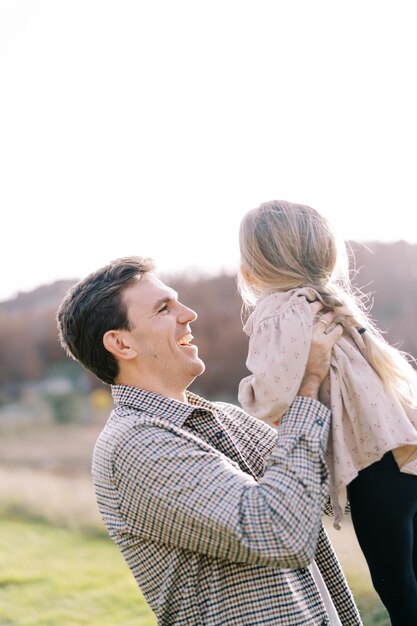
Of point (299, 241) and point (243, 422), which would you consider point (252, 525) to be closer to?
point (243, 422)

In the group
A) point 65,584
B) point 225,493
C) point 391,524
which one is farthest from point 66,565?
point 225,493

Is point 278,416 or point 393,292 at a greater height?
point 278,416

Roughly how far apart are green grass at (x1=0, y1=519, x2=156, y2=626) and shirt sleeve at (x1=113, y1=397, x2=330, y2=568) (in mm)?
2793

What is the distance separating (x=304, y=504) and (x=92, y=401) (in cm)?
2231

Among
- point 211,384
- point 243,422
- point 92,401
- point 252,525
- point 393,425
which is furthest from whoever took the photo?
point 92,401

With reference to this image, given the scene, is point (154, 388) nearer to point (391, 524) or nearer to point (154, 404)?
point (154, 404)

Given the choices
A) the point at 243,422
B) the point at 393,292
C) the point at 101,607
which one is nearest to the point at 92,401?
the point at 393,292

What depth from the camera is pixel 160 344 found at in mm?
2230

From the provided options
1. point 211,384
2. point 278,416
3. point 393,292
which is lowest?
point 211,384

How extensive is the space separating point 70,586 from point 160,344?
353cm

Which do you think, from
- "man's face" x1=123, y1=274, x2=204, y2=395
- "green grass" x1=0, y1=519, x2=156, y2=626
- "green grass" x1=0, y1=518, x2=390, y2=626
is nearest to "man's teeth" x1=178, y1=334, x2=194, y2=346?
"man's face" x1=123, y1=274, x2=204, y2=395

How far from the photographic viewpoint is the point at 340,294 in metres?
2.20

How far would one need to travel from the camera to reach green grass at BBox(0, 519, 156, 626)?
177 inches

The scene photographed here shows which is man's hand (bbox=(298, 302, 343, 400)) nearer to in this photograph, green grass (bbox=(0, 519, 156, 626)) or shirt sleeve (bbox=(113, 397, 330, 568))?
shirt sleeve (bbox=(113, 397, 330, 568))
